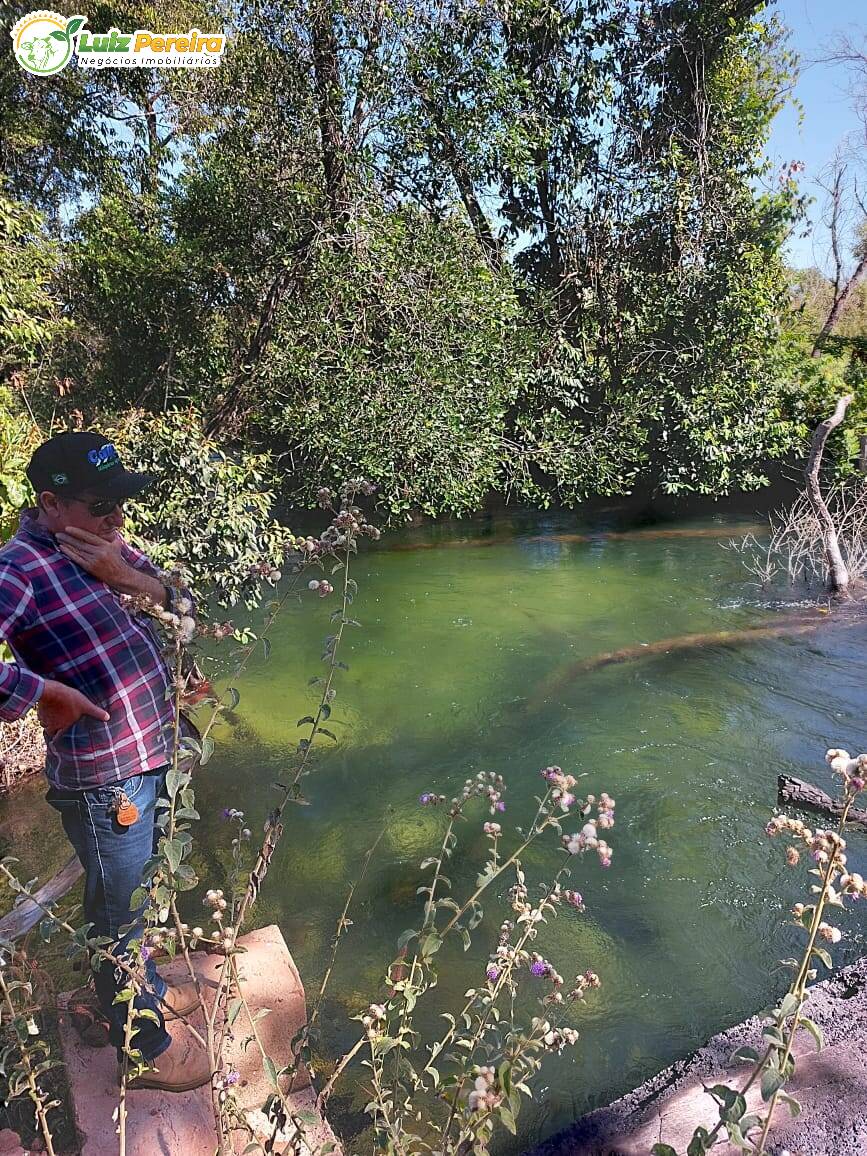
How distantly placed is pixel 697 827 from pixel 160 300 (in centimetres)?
786

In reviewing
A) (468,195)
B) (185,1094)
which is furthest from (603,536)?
(185,1094)

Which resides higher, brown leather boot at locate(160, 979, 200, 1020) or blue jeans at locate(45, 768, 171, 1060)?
blue jeans at locate(45, 768, 171, 1060)

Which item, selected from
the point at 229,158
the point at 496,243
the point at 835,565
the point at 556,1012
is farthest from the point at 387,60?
the point at 556,1012

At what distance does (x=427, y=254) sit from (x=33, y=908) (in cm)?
823

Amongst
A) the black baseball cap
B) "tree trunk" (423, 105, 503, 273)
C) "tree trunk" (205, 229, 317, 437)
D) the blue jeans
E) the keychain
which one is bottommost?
the blue jeans

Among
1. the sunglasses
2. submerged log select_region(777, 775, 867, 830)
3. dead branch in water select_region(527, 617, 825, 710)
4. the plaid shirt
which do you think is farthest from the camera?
dead branch in water select_region(527, 617, 825, 710)

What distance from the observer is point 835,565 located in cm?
842

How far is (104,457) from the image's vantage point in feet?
6.64

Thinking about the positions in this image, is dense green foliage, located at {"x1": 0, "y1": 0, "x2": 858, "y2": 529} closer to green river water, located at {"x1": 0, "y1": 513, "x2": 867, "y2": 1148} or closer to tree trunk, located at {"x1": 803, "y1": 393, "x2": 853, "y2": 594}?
green river water, located at {"x1": 0, "y1": 513, "x2": 867, "y2": 1148}

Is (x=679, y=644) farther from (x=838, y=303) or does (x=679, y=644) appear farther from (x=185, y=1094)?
(x=838, y=303)

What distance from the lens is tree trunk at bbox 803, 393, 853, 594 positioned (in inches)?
315

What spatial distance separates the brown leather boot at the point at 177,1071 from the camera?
7.10 ft

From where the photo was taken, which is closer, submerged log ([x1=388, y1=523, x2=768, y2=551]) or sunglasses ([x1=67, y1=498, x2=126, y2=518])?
sunglasses ([x1=67, y1=498, x2=126, y2=518])

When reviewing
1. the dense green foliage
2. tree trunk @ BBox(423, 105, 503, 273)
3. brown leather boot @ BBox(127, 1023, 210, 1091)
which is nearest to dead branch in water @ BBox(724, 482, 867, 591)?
the dense green foliage
